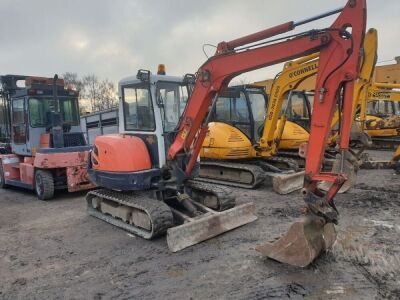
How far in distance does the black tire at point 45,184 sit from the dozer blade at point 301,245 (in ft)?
17.1

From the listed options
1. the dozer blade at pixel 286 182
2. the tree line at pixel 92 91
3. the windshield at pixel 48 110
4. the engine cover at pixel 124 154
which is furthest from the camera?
the tree line at pixel 92 91

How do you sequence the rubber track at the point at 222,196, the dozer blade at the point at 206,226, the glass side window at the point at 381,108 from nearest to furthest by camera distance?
the dozer blade at the point at 206,226 < the rubber track at the point at 222,196 < the glass side window at the point at 381,108

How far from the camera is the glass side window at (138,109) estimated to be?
5.38 m

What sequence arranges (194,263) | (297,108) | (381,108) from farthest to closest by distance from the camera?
(381,108)
(297,108)
(194,263)

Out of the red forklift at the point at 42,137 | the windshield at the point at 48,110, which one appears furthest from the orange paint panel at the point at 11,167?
the windshield at the point at 48,110

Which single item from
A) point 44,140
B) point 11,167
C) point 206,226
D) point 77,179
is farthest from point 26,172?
point 206,226

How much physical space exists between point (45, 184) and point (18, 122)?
6.97 ft

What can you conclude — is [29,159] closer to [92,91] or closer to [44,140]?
[44,140]

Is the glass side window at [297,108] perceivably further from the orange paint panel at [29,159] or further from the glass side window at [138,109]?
the orange paint panel at [29,159]

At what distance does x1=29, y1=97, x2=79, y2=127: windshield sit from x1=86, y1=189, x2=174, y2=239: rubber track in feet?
12.0

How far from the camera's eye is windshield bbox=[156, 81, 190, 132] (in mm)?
5387

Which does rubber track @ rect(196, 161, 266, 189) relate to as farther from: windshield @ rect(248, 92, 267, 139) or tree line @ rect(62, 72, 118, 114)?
tree line @ rect(62, 72, 118, 114)

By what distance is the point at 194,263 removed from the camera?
14.0ft

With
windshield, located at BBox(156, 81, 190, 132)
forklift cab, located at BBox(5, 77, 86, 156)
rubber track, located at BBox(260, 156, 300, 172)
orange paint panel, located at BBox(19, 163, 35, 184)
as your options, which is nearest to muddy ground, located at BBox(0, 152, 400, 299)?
windshield, located at BBox(156, 81, 190, 132)
